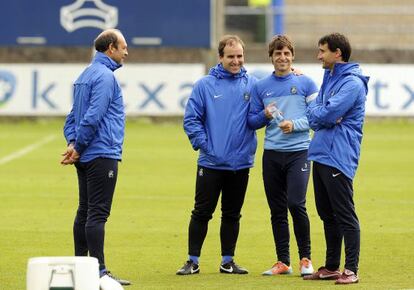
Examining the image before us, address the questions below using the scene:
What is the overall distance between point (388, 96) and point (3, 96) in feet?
31.6

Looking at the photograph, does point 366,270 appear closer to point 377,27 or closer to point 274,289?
point 274,289

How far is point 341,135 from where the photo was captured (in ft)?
34.6

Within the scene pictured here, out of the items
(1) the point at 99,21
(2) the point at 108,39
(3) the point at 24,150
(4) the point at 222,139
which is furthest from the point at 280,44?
(1) the point at 99,21

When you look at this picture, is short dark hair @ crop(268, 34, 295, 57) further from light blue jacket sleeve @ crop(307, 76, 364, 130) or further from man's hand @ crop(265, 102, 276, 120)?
light blue jacket sleeve @ crop(307, 76, 364, 130)

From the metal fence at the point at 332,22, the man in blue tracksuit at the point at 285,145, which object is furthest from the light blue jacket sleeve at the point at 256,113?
the metal fence at the point at 332,22

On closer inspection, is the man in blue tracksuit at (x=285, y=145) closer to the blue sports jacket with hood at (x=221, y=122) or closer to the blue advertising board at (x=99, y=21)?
the blue sports jacket with hood at (x=221, y=122)

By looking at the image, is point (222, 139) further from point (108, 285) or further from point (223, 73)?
point (108, 285)

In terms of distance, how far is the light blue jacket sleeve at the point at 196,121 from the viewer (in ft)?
36.7

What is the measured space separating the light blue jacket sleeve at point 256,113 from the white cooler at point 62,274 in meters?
3.67

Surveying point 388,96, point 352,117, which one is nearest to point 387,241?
point 352,117

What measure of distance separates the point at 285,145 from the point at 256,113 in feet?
1.23

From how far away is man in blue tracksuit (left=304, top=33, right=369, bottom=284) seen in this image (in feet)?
34.3

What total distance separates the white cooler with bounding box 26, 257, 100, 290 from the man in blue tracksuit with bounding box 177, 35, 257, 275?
3.56 meters

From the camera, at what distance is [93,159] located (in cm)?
1039
